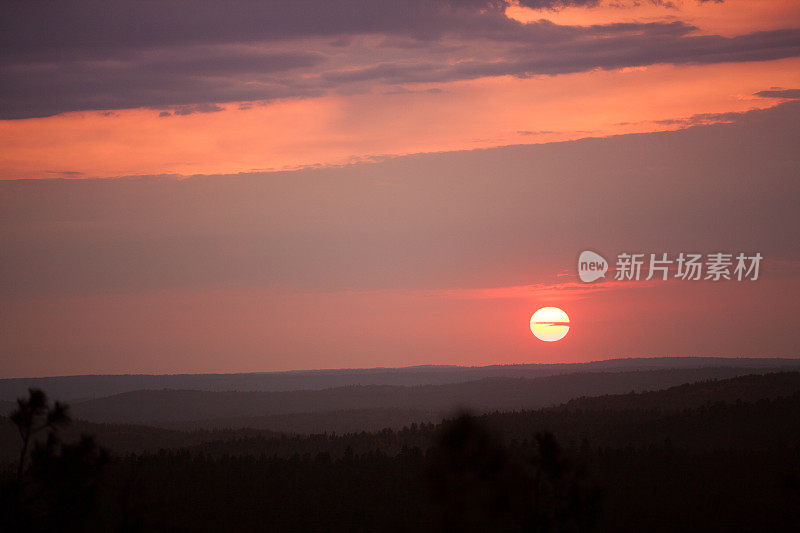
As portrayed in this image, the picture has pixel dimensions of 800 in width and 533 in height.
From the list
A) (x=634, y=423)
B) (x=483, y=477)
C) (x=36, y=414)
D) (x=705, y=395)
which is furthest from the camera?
(x=705, y=395)

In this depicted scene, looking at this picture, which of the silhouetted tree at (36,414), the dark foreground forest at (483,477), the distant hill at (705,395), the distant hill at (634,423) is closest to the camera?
the dark foreground forest at (483,477)

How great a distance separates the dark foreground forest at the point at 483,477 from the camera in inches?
886

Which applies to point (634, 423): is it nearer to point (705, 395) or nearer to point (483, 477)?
point (705, 395)

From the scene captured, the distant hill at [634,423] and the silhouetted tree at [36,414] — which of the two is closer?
the silhouetted tree at [36,414]

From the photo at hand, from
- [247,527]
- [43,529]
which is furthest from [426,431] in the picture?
[43,529]

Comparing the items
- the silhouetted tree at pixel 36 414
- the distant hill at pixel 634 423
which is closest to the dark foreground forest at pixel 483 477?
the silhouetted tree at pixel 36 414

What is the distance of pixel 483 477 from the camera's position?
2166 centimetres

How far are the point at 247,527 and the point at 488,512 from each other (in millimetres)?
28506

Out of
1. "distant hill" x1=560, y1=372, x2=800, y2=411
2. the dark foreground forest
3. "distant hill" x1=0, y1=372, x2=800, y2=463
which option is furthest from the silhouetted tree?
"distant hill" x1=560, y1=372, x2=800, y2=411

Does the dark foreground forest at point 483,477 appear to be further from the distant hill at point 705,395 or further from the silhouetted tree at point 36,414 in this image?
the distant hill at point 705,395

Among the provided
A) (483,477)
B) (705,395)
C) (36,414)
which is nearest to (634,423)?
(705,395)

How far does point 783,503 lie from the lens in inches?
1812

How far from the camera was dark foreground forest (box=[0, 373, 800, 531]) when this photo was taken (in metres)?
22.5

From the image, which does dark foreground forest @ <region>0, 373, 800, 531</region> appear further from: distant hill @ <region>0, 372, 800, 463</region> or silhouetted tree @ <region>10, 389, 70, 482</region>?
distant hill @ <region>0, 372, 800, 463</region>
